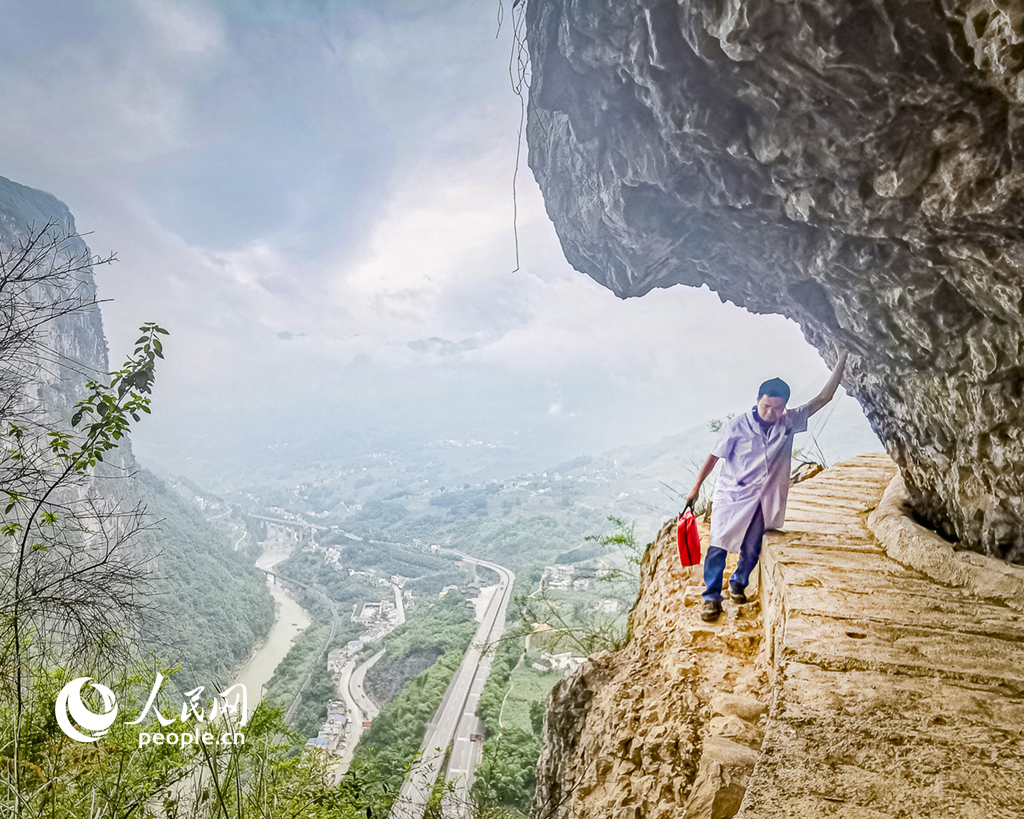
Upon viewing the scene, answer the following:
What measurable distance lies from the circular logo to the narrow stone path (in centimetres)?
530

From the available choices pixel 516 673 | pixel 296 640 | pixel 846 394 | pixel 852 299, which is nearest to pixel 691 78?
pixel 852 299

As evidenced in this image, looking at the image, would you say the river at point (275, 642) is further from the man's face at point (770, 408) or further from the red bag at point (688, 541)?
the man's face at point (770, 408)

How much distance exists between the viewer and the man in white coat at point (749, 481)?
3.68 metres

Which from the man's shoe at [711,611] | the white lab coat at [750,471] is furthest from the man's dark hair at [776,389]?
the man's shoe at [711,611]

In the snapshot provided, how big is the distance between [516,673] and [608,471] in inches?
1952

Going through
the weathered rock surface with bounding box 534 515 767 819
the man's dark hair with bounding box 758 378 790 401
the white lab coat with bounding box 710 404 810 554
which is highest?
the man's dark hair with bounding box 758 378 790 401

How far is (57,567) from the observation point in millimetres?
3830

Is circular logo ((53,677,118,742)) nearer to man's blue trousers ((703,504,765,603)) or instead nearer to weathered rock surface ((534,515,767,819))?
weathered rock surface ((534,515,767,819))

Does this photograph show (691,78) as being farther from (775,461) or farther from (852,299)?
(775,461)

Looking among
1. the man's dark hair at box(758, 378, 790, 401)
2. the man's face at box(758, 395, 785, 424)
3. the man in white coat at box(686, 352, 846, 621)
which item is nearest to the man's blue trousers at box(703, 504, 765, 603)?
the man in white coat at box(686, 352, 846, 621)

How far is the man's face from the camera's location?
3.63 metres

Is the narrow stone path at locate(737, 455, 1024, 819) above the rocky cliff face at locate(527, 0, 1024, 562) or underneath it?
underneath

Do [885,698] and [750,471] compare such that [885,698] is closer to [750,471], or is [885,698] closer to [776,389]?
[750,471]

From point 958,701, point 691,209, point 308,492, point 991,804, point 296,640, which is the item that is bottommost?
point 296,640
